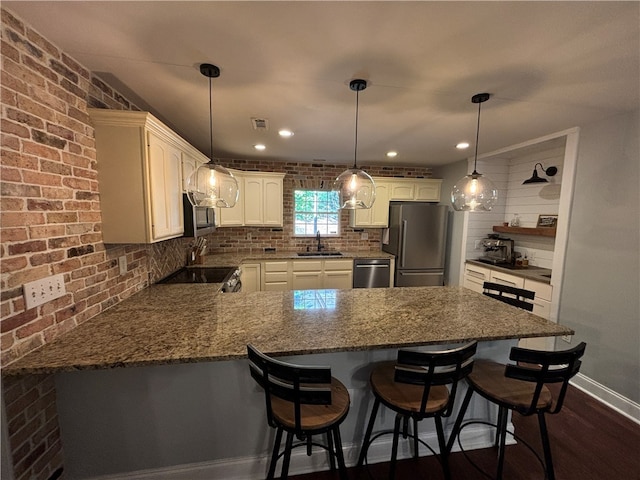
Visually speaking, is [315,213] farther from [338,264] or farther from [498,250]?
[498,250]


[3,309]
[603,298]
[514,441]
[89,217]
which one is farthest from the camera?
[603,298]

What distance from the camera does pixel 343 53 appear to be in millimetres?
1424

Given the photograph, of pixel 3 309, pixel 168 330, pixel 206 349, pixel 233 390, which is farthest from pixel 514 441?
pixel 3 309

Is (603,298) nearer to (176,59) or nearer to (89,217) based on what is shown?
(176,59)

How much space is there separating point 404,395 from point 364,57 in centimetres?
183

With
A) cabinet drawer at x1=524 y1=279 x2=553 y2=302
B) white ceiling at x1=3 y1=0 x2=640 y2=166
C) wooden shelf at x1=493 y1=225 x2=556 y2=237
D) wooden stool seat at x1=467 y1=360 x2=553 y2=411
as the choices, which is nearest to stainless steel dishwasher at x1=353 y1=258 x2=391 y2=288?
wooden shelf at x1=493 y1=225 x2=556 y2=237

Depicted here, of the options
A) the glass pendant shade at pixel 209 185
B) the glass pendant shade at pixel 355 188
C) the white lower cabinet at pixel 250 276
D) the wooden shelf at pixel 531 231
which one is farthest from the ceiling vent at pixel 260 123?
the wooden shelf at pixel 531 231

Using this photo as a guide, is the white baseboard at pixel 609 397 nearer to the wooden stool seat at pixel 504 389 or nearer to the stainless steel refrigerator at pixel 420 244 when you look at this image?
the wooden stool seat at pixel 504 389

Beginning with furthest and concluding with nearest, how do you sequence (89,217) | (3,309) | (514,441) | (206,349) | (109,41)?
1. (514,441)
2. (89,217)
3. (109,41)
4. (206,349)
5. (3,309)

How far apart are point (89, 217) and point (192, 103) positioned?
1.14 m

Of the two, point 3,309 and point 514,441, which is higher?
point 3,309

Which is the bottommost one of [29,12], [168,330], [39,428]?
[39,428]

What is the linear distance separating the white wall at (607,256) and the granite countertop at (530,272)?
259 millimetres

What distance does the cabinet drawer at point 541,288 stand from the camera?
8.73ft
